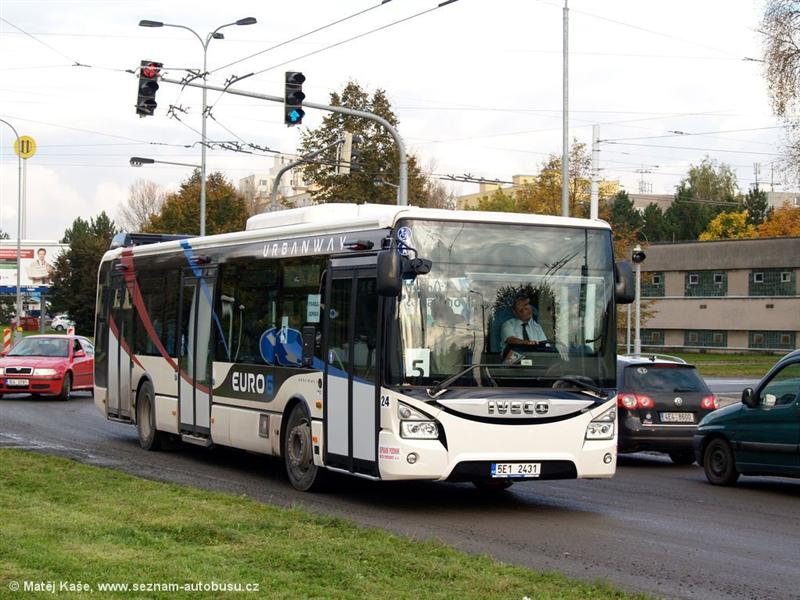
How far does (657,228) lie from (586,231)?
106 metres

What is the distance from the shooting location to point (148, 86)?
2584 cm

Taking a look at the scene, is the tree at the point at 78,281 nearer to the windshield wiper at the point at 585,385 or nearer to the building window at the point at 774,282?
the building window at the point at 774,282

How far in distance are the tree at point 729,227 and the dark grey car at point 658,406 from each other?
87.4 meters

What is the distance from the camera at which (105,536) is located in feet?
32.3

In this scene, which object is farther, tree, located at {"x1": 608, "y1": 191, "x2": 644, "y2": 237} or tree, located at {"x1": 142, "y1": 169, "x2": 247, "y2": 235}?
tree, located at {"x1": 608, "y1": 191, "x2": 644, "y2": 237}

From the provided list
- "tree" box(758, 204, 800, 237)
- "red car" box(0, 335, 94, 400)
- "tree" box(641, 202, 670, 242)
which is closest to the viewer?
"red car" box(0, 335, 94, 400)

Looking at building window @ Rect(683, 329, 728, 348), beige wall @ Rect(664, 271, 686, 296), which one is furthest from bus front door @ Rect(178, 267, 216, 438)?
beige wall @ Rect(664, 271, 686, 296)

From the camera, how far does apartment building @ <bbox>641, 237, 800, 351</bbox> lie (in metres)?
81.6

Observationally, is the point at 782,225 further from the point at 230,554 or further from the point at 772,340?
the point at 230,554

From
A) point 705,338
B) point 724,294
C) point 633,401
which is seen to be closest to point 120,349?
point 633,401

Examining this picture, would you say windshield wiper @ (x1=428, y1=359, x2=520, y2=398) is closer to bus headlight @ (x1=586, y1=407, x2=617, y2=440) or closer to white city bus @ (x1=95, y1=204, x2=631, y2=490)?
white city bus @ (x1=95, y1=204, x2=631, y2=490)

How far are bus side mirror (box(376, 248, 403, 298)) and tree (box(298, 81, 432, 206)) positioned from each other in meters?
48.3

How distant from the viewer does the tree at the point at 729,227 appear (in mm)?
105688

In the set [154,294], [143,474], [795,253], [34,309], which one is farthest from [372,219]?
[34,309]
